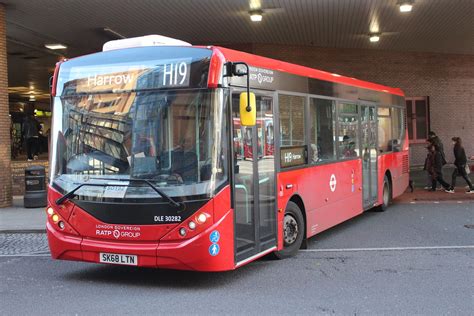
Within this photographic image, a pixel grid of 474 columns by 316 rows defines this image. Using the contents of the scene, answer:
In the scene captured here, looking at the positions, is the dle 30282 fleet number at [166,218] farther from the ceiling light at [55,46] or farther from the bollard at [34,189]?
the ceiling light at [55,46]

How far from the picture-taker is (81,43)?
19.2 m

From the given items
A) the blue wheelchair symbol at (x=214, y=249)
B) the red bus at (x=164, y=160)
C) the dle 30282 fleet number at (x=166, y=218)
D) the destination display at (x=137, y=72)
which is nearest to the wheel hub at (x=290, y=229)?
the red bus at (x=164, y=160)

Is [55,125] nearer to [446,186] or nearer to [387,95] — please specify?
[387,95]

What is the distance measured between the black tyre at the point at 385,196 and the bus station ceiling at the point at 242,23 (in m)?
5.29

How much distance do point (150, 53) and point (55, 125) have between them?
1.53 metres

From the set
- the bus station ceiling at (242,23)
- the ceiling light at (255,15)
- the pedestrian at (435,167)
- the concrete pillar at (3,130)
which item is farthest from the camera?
the pedestrian at (435,167)

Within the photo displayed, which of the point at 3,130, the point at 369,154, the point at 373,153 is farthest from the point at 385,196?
the point at 3,130

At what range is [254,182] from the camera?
21.2ft

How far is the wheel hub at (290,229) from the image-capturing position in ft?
Result: 24.2

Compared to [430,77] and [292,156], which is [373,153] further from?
[430,77]

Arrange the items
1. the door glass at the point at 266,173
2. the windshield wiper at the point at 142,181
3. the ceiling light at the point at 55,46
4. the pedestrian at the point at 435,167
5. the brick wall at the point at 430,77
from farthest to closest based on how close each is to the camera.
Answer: the brick wall at the point at 430,77
the ceiling light at the point at 55,46
the pedestrian at the point at 435,167
the door glass at the point at 266,173
the windshield wiper at the point at 142,181

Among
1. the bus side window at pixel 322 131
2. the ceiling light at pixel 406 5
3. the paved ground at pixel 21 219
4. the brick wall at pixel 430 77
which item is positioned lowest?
the paved ground at pixel 21 219

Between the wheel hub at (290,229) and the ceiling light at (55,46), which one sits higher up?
the ceiling light at (55,46)

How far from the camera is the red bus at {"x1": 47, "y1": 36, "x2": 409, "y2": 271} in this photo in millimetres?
5691
